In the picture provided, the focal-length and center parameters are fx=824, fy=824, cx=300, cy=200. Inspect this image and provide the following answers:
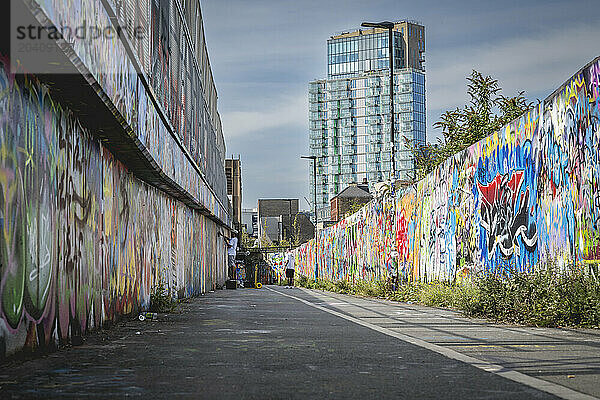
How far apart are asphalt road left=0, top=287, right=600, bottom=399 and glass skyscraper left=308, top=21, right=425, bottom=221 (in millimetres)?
179978

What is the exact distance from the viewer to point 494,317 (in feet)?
43.9

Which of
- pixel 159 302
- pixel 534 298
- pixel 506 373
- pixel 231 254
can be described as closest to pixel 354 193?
pixel 231 254

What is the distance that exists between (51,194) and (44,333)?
4.63 ft

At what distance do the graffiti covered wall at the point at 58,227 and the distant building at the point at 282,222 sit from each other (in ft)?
327

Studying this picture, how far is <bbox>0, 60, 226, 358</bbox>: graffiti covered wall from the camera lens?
6.98 metres

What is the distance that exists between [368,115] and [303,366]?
193 m

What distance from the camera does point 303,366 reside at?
7.01 metres

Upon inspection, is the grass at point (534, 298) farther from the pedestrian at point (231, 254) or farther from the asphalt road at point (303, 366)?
the pedestrian at point (231, 254)

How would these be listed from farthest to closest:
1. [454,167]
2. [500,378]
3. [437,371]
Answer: [454,167], [437,371], [500,378]

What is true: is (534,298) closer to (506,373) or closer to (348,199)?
(506,373)

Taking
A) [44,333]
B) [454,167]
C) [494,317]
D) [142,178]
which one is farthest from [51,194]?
[454,167]

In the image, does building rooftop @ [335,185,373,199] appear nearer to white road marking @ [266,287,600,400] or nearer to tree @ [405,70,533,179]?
tree @ [405,70,533,179]

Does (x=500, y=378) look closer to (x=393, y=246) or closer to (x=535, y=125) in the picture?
(x=535, y=125)

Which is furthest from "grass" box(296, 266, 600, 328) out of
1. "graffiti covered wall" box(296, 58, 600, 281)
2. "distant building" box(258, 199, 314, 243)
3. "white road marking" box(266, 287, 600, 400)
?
"distant building" box(258, 199, 314, 243)
